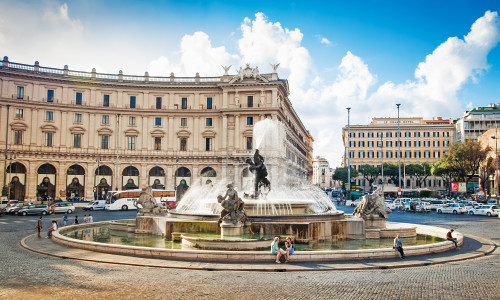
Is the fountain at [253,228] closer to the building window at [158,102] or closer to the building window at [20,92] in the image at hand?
the building window at [158,102]

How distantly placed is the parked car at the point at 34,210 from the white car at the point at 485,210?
43332mm

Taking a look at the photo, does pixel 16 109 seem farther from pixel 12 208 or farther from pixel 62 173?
pixel 12 208

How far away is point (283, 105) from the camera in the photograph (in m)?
71.4

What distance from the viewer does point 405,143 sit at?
105m

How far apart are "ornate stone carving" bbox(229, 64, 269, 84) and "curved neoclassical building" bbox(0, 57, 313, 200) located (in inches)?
6.6

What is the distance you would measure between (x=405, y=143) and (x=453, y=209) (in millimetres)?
66233

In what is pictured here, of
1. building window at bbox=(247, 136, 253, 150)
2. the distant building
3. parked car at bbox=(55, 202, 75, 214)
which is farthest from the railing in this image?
the distant building

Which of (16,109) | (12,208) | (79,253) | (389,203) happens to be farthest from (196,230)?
(16,109)

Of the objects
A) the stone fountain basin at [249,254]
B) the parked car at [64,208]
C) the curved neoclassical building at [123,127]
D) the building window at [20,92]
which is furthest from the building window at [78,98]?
the stone fountain basin at [249,254]

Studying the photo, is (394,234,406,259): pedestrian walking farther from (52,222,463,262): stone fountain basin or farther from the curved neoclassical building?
the curved neoclassical building

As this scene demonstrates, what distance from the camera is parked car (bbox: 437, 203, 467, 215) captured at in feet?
135

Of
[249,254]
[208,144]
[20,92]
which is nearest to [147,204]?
[249,254]

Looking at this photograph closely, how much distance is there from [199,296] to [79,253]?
7.22 metres

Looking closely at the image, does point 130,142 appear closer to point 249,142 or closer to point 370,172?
point 249,142
